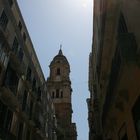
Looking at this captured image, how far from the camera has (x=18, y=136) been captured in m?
18.4

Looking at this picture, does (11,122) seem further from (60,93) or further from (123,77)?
(60,93)

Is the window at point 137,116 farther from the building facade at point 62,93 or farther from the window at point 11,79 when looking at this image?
the building facade at point 62,93

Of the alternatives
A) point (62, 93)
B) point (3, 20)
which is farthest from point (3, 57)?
point (62, 93)

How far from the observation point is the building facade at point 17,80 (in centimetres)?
1542

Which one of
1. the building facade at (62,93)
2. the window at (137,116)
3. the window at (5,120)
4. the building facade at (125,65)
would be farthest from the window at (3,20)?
the building facade at (62,93)

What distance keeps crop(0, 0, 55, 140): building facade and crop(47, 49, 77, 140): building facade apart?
69.1 ft

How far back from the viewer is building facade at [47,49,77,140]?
4572 cm

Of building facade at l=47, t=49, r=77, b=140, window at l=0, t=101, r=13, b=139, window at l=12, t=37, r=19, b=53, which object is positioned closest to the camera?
window at l=0, t=101, r=13, b=139

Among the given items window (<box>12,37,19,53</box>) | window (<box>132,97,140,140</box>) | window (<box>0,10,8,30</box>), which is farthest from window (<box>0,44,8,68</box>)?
window (<box>132,97,140,140</box>)

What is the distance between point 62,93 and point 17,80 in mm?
30039

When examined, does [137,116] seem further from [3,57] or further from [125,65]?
[3,57]

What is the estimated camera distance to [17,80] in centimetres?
1825

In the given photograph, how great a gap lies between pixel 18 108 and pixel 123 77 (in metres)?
12.4

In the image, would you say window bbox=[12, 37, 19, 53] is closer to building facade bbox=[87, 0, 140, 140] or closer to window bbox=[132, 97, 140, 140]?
building facade bbox=[87, 0, 140, 140]
